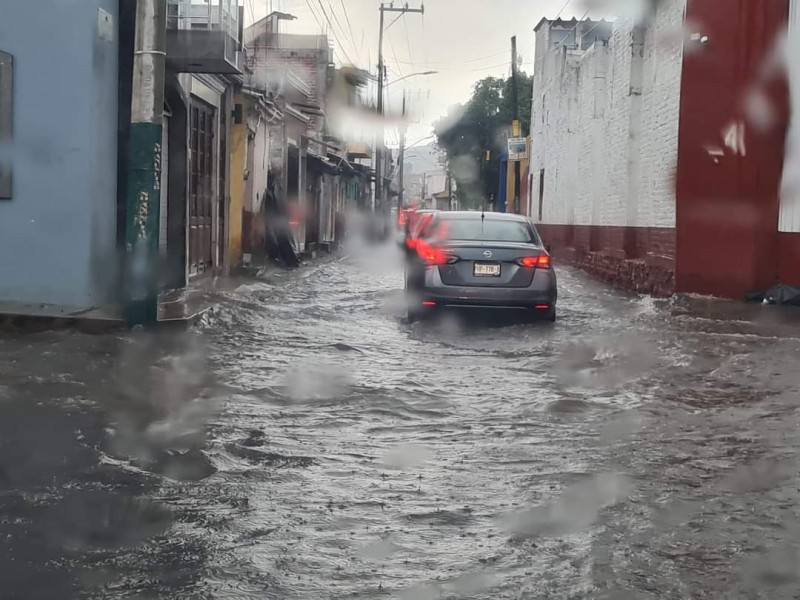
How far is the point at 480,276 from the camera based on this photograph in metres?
12.0

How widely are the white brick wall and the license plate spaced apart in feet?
18.3

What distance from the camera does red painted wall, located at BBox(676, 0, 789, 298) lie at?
14.6 meters

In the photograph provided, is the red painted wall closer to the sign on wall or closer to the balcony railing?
the balcony railing

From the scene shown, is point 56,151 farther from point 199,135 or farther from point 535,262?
point 199,135

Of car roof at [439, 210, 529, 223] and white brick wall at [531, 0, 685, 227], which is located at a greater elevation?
white brick wall at [531, 0, 685, 227]

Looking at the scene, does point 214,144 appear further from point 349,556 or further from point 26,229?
point 349,556

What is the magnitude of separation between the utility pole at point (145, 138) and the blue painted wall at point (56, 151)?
3.67 feet

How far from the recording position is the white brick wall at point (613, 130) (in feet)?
57.3

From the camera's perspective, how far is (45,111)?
36.9ft

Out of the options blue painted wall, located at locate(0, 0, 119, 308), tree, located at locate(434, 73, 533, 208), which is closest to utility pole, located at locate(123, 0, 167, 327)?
blue painted wall, located at locate(0, 0, 119, 308)

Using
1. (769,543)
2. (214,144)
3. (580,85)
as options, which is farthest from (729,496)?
(580,85)

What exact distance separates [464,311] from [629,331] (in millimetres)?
A: 2014

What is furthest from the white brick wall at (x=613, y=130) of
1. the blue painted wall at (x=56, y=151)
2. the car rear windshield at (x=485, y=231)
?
the blue painted wall at (x=56, y=151)

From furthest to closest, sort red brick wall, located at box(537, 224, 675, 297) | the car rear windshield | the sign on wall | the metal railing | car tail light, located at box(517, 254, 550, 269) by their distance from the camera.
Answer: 1. the sign on wall
2. red brick wall, located at box(537, 224, 675, 297)
3. the metal railing
4. the car rear windshield
5. car tail light, located at box(517, 254, 550, 269)
